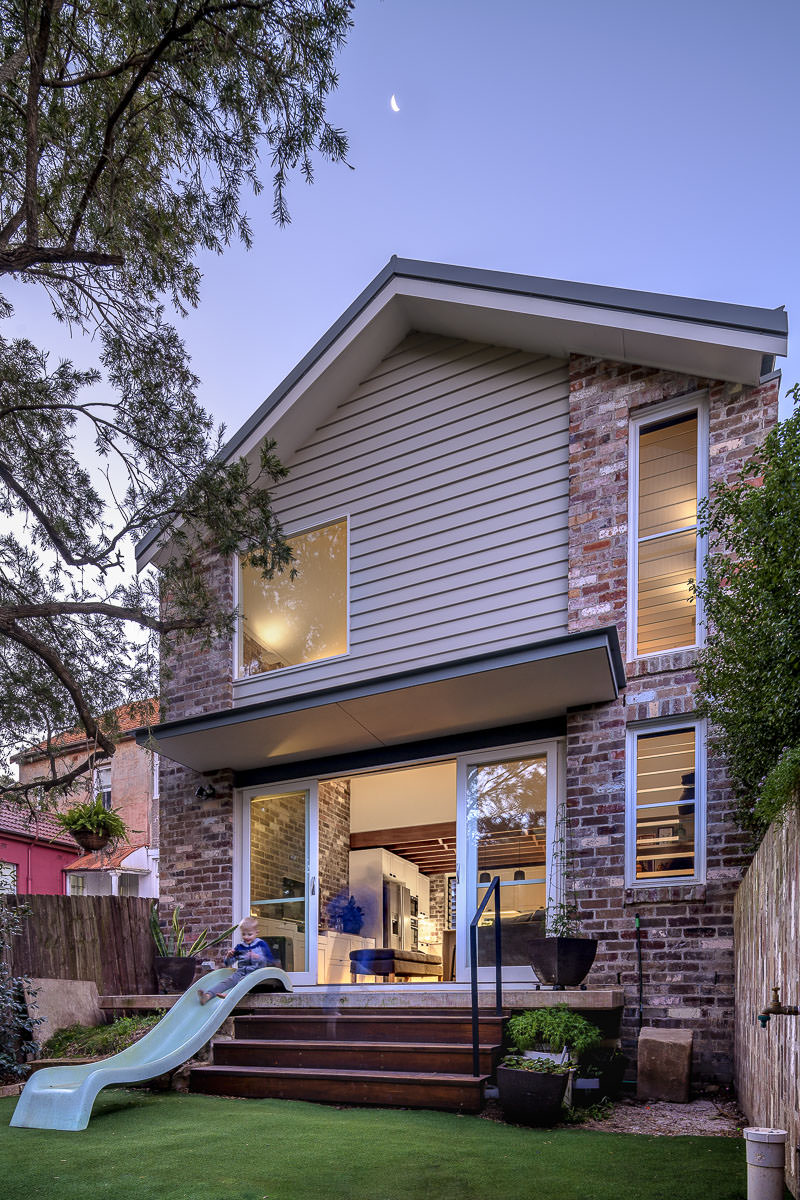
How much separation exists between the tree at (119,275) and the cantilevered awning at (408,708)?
3.92ft

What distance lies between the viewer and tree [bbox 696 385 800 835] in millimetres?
4109

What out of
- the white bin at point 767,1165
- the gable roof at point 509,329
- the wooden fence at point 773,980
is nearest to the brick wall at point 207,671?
the gable roof at point 509,329

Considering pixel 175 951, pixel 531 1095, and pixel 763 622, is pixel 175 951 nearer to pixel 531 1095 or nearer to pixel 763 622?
pixel 531 1095

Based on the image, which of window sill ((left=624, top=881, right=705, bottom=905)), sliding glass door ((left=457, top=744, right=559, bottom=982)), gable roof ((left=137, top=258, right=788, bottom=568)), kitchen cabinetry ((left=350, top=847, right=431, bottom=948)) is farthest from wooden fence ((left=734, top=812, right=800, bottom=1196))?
kitchen cabinetry ((left=350, top=847, right=431, bottom=948))

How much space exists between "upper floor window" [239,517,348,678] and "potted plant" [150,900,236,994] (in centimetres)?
280

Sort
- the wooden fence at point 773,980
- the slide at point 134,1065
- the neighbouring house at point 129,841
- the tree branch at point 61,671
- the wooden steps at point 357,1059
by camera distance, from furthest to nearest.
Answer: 1. the neighbouring house at point 129,841
2. the wooden steps at point 357,1059
3. the tree branch at point 61,671
4. the slide at point 134,1065
5. the wooden fence at point 773,980

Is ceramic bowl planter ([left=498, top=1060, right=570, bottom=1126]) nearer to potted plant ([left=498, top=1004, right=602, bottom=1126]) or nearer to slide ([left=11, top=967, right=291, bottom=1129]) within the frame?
potted plant ([left=498, top=1004, right=602, bottom=1126])

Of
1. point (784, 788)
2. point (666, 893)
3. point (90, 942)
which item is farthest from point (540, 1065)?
point (90, 942)

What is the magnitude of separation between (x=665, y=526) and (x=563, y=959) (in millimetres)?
3698

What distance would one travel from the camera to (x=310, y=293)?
47.1 feet

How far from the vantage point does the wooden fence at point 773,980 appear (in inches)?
143

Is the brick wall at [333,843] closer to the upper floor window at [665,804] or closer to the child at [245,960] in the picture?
the child at [245,960]

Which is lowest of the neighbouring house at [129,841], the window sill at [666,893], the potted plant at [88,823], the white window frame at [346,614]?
the neighbouring house at [129,841]

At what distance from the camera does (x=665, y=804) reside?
807 centimetres
